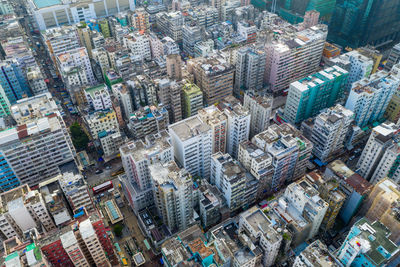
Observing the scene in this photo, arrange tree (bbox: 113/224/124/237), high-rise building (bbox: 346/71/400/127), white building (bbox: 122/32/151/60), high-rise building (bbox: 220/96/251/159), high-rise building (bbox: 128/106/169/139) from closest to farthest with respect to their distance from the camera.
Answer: tree (bbox: 113/224/124/237)
high-rise building (bbox: 220/96/251/159)
high-rise building (bbox: 128/106/169/139)
high-rise building (bbox: 346/71/400/127)
white building (bbox: 122/32/151/60)

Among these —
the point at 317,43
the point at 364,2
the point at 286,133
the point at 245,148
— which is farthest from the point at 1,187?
the point at 364,2

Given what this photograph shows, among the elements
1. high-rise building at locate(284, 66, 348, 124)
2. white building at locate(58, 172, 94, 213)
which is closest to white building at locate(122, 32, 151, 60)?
high-rise building at locate(284, 66, 348, 124)

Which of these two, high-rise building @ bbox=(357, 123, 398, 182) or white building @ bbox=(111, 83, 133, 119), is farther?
white building @ bbox=(111, 83, 133, 119)

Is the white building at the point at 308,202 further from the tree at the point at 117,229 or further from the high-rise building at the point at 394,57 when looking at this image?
the high-rise building at the point at 394,57

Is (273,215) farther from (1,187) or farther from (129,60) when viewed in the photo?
(129,60)

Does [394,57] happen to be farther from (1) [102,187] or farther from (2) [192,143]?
(1) [102,187]

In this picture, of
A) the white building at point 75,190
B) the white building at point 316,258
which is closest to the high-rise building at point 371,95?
the white building at point 316,258

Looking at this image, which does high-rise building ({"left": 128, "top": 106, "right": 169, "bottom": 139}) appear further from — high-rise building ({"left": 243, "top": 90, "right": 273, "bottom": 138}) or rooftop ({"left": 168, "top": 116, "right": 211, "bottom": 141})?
high-rise building ({"left": 243, "top": 90, "right": 273, "bottom": 138})
